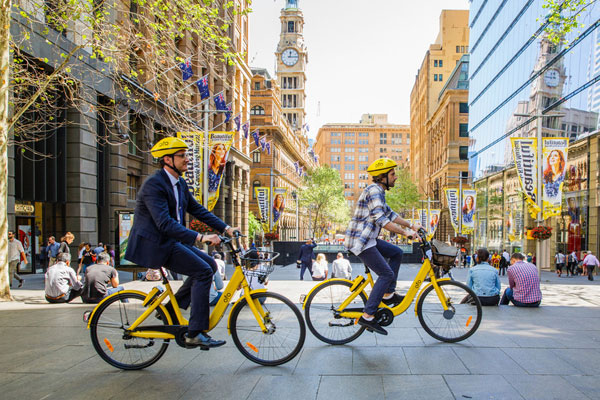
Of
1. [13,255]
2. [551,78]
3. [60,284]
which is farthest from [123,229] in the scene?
[551,78]

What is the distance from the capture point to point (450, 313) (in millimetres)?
5961

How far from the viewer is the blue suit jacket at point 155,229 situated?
179 inches

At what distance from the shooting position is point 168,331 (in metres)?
4.89

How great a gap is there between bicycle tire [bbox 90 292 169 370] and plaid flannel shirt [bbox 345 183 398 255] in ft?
7.33

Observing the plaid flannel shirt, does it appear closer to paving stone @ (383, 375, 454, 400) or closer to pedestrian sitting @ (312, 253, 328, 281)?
paving stone @ (383, 375, 454, 400)

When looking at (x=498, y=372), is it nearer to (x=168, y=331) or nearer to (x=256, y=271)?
(x=256, y=271)

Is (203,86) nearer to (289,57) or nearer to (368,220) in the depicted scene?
(368,220)

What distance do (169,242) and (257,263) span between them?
86 centimetres

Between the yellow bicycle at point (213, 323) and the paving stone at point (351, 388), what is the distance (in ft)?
1.74

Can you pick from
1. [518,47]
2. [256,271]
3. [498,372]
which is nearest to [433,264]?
[498,372]

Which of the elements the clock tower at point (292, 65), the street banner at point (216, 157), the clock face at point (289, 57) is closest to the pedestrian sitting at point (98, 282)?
the street banner at point (216, 157)

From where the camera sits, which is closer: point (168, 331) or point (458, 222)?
point (168, 331)

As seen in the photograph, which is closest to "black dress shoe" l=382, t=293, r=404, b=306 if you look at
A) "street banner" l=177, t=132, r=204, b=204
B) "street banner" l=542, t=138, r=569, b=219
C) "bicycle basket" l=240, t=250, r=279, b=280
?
"bicycle basket" l=240, t=250, r=279, b=280

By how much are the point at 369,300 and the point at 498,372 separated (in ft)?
4.97
